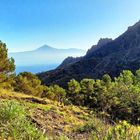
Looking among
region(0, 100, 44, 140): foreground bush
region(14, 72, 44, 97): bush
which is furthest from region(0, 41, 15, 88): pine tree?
region(0, 100, 44, 140): foreground bush

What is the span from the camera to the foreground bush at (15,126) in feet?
28.5

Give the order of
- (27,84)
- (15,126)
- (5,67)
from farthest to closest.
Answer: (27,84), (5,67), (15,126)

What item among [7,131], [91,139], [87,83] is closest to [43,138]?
[7,131]

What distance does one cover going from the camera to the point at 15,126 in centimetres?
904

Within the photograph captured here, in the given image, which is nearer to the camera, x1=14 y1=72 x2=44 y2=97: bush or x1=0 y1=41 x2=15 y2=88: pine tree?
x1=0 y1=41 x2=15 y2=88: pine tree

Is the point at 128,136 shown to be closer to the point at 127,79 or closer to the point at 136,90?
the point at 136,90

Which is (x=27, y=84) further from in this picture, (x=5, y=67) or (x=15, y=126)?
(x=15, y=126)

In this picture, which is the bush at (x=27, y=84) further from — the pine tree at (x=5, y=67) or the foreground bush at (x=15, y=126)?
the foreground bush at (x=15, y=126)

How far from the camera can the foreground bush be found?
28.5 ft

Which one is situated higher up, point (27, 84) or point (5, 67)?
point (5, 67)

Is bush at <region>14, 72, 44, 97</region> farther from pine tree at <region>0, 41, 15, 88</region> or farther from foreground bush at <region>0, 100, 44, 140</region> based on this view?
foreground bush at <region>0, 100, 44, 140</region>

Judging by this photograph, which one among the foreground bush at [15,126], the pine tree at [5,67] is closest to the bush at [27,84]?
the pine tree at [5,67]

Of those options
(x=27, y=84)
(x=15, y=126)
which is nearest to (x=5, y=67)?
(x=27, y=84)

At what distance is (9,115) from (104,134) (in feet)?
10.4
